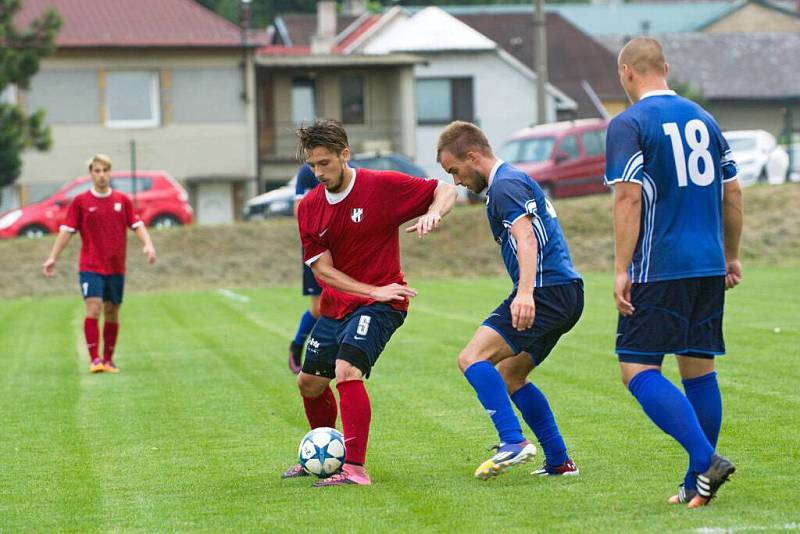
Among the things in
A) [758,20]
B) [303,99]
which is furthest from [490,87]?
[758,20]

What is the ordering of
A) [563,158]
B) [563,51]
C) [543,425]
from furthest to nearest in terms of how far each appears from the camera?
[563,51]
[563,158]
[543,425]

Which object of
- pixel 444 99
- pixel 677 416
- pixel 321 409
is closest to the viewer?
pixel 677 416

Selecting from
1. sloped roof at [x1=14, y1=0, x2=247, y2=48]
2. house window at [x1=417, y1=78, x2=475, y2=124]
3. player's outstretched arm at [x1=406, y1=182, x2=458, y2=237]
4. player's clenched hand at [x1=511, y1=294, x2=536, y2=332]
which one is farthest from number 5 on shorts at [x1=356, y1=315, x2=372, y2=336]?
house window at [x1=417, y1=78, x2=475, y2=124]

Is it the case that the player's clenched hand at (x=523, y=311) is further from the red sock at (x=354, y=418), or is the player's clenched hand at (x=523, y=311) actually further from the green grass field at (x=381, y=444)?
the red sock at (x=354, y=418)

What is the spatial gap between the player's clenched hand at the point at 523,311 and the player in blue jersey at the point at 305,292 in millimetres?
5388

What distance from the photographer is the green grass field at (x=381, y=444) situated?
6.46 m

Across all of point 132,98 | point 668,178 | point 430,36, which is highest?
point 430,36

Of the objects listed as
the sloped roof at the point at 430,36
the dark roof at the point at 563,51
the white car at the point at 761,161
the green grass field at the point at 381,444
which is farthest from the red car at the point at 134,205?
the dark roof at the point at 563,51

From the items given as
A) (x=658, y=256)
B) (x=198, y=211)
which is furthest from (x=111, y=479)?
(x=198, y=211)

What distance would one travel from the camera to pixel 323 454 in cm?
743

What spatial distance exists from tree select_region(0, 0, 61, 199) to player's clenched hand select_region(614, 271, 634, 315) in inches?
1035

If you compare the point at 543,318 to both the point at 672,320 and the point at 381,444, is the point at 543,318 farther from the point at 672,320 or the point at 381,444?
the point at 381,444

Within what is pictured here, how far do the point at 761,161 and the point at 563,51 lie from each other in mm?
26067

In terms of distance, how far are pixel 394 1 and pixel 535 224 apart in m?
77.5
